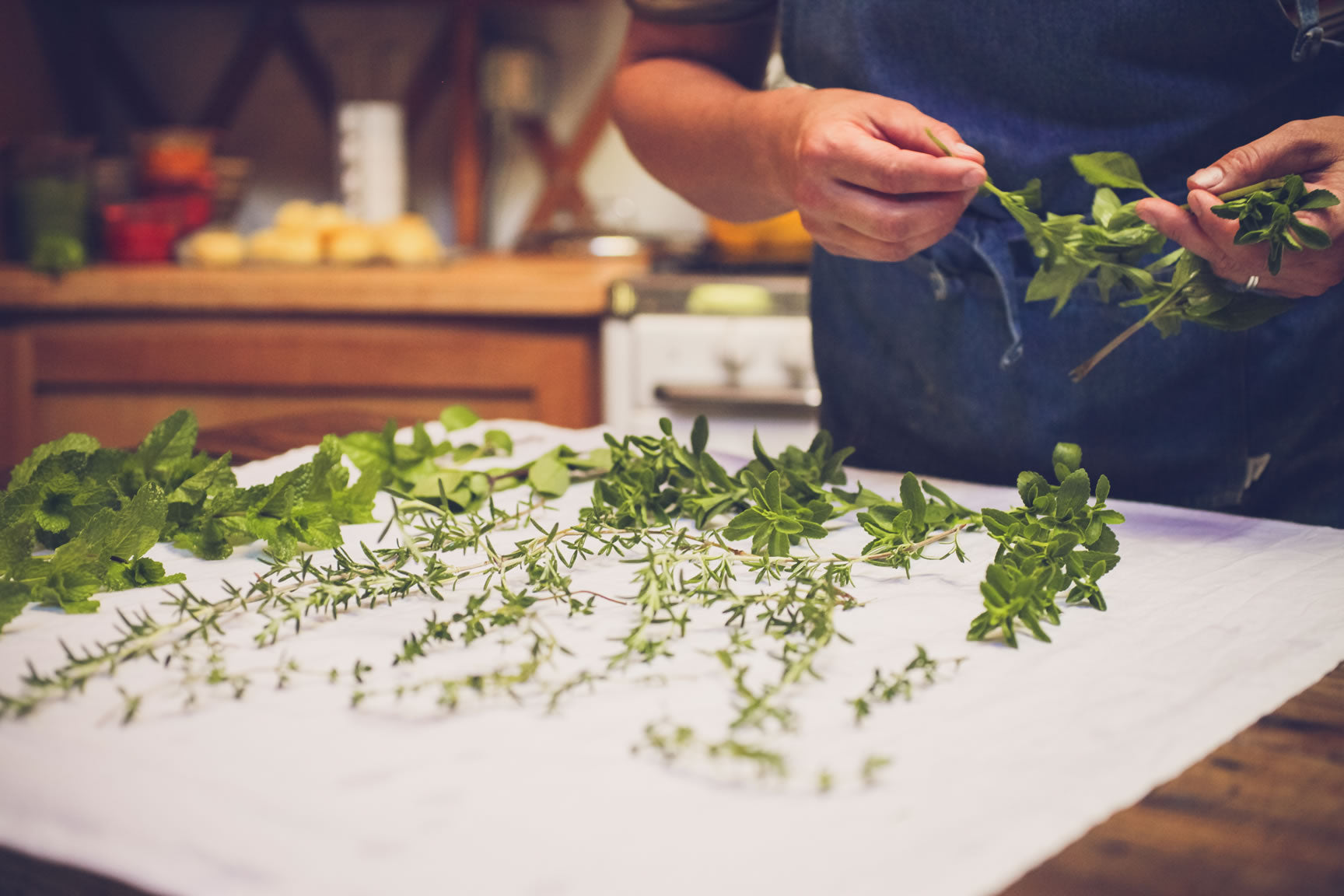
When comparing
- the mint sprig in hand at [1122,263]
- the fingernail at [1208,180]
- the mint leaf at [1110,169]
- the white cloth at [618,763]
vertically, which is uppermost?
the mint leaf at [1110,169]

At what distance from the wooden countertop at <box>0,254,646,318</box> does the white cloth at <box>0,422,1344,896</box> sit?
1259 mm

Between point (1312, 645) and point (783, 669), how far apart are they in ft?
0.64

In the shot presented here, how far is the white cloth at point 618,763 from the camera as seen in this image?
26 centimetres

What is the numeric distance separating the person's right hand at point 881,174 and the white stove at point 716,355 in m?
0.96

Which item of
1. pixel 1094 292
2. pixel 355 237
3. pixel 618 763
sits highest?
pixel 355 237

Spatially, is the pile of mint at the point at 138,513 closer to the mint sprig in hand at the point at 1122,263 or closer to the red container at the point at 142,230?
the mint sprig in hand at the point at 1122,263

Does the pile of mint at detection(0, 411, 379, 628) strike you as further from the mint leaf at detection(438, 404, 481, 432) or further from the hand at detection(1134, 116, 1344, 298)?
the hand at detection(1134, 116, 1344, 298)

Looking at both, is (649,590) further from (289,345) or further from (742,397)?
(289,345)

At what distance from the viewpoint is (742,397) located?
158 cm

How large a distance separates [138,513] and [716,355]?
1.20 meters

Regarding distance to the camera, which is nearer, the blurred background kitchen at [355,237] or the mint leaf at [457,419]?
the mint leaf at [457,419]

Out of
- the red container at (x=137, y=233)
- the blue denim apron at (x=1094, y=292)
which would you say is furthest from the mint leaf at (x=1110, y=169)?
the red container at (x=137, y=233)

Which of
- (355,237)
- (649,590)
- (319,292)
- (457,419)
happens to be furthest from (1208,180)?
(355,237)

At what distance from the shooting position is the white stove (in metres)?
1.58
